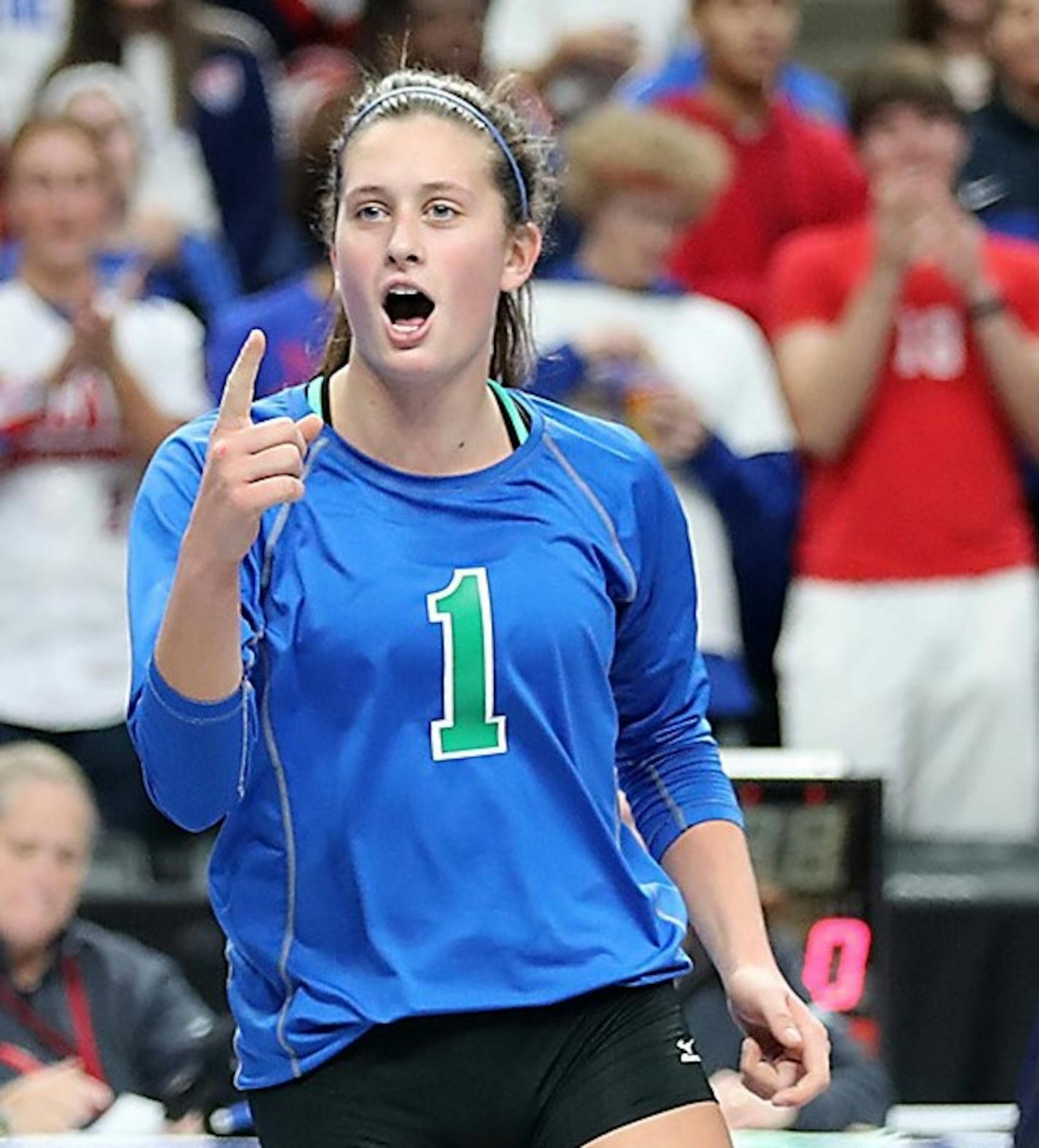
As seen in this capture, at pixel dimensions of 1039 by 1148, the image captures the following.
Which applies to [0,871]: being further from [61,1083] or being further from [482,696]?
[482,696]

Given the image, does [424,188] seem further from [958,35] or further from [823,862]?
[958,35]

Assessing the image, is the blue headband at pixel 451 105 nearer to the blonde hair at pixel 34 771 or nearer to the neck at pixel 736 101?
the blonde hair at pixel 34 771

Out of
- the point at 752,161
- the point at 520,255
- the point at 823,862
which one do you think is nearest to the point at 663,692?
the point at 520,255

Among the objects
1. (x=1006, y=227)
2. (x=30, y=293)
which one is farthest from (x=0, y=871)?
(x=1006, y=227)

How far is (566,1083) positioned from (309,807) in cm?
34

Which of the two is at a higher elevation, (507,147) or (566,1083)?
(507,147)

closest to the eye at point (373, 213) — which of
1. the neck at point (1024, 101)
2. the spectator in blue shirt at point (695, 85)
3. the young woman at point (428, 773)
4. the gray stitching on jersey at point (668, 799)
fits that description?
the young woman at point (428, 773)

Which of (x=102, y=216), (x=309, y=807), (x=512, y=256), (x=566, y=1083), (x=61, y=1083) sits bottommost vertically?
(x=61, y=1083)

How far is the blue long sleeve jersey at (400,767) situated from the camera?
2.43 metres

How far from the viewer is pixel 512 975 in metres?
2.44

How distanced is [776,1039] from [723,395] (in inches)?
124

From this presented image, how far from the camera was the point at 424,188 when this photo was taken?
2531 mm

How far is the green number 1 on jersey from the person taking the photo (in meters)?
2.44

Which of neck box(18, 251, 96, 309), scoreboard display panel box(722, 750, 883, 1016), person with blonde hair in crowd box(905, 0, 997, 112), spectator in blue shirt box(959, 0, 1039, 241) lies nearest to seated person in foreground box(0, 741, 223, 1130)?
scoreboard display panel box(722, 750, 883, 1016)
